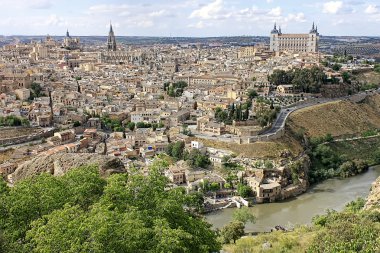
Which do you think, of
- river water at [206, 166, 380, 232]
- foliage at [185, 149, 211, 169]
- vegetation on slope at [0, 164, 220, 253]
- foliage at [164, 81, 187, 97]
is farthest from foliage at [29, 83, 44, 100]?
vegetation on slope at [0, 164, 220, 253]

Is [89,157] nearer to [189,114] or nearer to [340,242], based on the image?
[340,242]

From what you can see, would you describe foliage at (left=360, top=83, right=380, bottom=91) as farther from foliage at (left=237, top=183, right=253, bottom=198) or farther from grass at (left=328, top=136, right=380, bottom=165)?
foliage at (left=237, top=183, right=253, bottom=198)

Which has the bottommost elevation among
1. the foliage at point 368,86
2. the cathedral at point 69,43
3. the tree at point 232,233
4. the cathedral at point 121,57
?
the tree at point 232,233

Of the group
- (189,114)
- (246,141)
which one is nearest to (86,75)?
(189,114)

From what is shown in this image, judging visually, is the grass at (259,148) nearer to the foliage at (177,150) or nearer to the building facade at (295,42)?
the foliage at (177,150)

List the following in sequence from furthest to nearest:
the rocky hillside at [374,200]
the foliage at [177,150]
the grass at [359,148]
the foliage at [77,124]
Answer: the foliage at [77,124] → the grass at [359,148] → the foliage at [177,150] → the rocky hillside at [374,200]

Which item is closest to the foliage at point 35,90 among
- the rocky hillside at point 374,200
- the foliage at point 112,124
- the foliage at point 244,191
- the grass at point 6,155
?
the foliage at point 112,124
